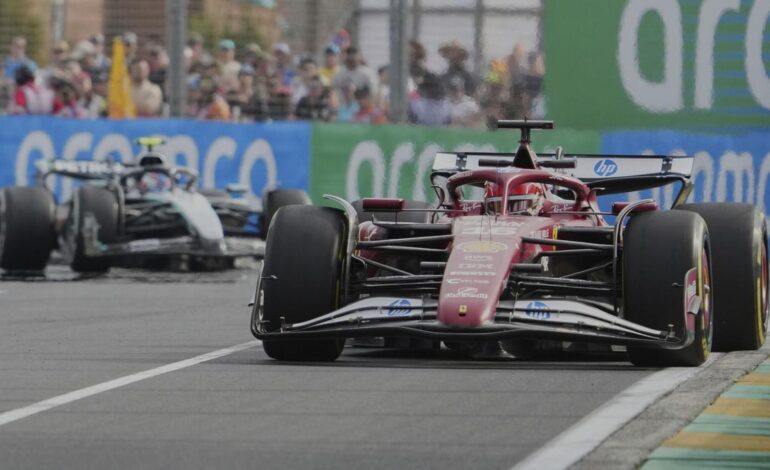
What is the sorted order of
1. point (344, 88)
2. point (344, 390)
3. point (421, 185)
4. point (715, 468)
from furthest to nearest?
point (344, 88) < point (421, 185) < point (344, 390) < point (715, 468)

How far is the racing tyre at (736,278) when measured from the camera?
1059 cm

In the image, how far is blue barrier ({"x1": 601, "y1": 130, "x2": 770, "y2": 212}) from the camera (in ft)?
62.4

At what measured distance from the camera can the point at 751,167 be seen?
19094 mm

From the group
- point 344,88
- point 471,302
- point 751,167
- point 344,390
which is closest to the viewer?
point 344,390

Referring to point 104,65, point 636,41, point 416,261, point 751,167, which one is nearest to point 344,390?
point 416,261

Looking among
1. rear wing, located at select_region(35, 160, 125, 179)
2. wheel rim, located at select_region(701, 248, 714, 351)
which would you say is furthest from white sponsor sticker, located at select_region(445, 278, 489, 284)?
rear wing, located at select_region(35, 160, 125, 179)

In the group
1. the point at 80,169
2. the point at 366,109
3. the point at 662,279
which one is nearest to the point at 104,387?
the point at 662,279

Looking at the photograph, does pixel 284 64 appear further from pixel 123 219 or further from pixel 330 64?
pixel 123 219

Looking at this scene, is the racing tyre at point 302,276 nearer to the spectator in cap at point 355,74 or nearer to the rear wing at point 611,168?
the rear wing at point 611,168

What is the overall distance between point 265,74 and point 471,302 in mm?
13467

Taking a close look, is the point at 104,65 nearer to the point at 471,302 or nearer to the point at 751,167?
the point at 751,167

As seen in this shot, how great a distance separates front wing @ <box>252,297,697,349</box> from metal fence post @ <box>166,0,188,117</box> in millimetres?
11404

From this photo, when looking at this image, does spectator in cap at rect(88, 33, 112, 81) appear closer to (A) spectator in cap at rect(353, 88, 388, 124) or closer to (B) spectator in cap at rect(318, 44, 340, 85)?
(B) spectator in cap at rect(318, 44, 340, 85)

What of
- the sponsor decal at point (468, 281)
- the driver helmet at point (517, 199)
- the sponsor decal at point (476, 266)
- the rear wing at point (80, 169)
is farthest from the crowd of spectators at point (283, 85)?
the sponsor decal at point (468, 281)
